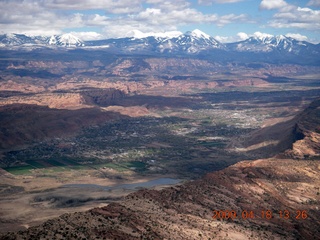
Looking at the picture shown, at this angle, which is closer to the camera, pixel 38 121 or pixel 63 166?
pixel 63 166

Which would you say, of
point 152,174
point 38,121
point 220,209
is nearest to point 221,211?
point 220,209

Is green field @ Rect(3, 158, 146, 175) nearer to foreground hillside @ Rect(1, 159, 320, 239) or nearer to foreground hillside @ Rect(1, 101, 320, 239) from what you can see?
foreground hillside @ Rect(1, 159, 320, 239)

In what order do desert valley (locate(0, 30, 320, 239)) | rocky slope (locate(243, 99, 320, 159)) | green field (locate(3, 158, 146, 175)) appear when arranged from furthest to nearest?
green field (locate(3, 158, 146, 175)), rocky slope (locate(243, 99, 320, 159)), desert valley (locate(0, 30, 320, 239))

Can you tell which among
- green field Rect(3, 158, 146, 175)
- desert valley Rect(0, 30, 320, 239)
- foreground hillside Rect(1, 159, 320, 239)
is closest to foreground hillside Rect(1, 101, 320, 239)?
foreground hillside Rect(1, 159, 320, 239)

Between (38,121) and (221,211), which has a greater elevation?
(221,211)

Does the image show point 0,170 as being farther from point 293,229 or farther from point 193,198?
point 293,229

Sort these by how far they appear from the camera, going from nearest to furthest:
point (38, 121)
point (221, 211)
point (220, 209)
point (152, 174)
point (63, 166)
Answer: point (221, 211) < point (220, 209) < point (152, 174) < point (63, 166) < point (38, 121)

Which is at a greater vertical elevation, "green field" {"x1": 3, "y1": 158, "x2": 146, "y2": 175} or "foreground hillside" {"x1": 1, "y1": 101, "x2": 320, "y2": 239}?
"foreground hillside" {"x1": 1, "y1": 101, "x2": 320, "y2": 239}

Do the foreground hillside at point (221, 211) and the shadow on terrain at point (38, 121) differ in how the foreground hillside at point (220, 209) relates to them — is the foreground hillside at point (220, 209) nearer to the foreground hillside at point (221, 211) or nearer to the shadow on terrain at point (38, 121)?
the foreground hillside at point (221, 211)

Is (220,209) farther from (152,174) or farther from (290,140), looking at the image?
(290,140)
